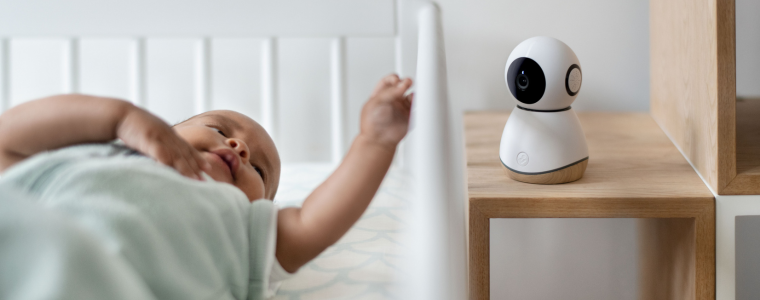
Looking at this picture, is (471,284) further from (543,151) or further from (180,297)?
(180,297)

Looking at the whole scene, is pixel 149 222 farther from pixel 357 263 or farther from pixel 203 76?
pixel 203 76

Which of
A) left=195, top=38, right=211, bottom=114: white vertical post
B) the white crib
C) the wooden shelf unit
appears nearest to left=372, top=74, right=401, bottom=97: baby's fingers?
the wooden shelf unit

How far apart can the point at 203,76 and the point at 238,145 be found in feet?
1.96

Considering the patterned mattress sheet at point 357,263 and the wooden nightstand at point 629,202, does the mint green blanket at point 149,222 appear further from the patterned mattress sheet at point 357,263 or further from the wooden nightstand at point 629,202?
the wooden nightstand at point 629,202

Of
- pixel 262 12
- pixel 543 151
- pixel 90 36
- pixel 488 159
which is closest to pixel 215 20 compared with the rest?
pixel 262 12

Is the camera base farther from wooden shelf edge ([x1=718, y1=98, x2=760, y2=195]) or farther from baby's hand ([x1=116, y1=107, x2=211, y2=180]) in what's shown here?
baby's hand ([x1=116, y1=107, x2=211, y2=180])

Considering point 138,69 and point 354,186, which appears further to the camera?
point 138,69

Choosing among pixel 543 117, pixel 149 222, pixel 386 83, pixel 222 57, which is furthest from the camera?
pixel 222 57

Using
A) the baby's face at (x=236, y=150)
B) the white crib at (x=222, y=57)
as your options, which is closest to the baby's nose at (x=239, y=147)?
the baby's face at (x=236, y=150)

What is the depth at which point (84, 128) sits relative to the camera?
1.50 ft

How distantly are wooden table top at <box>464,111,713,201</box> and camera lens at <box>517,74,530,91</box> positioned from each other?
0.37ft

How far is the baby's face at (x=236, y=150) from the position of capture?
20.3 inches

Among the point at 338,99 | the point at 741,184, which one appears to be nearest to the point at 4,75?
the point at 338,99

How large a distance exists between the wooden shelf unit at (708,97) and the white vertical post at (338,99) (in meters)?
0.56
